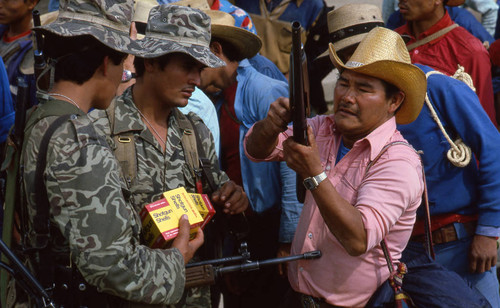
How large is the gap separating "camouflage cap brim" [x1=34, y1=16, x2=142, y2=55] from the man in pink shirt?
780mm

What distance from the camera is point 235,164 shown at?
4199mm

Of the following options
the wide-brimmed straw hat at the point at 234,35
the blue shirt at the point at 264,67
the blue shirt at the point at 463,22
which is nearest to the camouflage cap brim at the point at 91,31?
the wide-brimmed straw hat at the point at 234,35

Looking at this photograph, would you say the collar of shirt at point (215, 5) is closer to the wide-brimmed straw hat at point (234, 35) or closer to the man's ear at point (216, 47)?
the wide-brimmed straw hat at point (234, 35)

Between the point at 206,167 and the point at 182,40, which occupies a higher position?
the point at 182,40

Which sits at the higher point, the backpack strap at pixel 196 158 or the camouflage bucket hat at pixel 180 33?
the camouflage bucket hat at pixel 180 33

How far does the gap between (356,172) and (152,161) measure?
3.15ft

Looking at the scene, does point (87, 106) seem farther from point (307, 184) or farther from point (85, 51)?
point (307, 184)

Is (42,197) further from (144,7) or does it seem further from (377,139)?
(144,7)

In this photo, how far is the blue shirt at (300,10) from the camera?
19.4 ft

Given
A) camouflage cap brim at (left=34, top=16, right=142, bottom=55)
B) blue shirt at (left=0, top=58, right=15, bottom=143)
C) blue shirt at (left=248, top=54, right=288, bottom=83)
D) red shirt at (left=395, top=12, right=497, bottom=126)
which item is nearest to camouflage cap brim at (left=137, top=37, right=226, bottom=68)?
camouflage cap brim at (left=34, top=16, right=142, bottom=55)

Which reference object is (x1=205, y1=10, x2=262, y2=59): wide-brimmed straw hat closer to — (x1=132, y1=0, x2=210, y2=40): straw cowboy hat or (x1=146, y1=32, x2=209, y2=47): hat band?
(x1=132, y1=0, x2=210, y2=40): straw cowboy hat

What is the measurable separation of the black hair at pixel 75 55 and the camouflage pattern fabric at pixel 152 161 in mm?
467

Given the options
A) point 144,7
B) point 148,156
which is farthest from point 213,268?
point 144,7

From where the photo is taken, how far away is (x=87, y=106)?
2461mm
